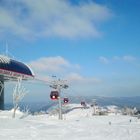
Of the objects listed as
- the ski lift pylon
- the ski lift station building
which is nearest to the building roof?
the ski lift station building

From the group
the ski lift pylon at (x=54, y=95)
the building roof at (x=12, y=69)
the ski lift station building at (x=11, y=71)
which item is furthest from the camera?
the ski lift station building at (x=11, y=71)

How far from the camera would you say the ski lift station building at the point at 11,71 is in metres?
62.8

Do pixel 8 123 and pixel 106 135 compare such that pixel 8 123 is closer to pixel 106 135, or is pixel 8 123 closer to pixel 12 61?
pixel 106 135

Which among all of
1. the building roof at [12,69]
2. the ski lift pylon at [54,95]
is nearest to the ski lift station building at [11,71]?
the building roof at [12,69]

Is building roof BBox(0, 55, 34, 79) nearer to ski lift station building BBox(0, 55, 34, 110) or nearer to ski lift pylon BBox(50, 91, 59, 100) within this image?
ski lift station building BBox(0, 55, 34, 110)

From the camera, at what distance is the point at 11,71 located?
64.7 m

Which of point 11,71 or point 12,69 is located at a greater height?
point 12,69

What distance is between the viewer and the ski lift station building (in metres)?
62.8

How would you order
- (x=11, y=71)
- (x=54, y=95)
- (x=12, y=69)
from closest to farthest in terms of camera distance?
(x=54, y=95) → (x=11, y=71) → (x=12, y=69)

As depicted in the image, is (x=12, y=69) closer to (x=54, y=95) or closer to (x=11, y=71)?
(x=11, y=71)

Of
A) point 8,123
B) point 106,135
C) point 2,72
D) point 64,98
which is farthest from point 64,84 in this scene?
point 106,135

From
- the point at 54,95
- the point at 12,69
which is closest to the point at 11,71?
the point at 12,69

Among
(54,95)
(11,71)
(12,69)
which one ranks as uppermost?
(12,69)

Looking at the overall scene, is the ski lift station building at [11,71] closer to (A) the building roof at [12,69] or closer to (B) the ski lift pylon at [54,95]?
(A) the building roof at [12,69]
